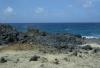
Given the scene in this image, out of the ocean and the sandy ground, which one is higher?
the sandy ground

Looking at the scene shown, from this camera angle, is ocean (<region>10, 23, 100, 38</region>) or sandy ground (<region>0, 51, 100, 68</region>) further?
ocean (<region>10, 23, 100, 38</region>)

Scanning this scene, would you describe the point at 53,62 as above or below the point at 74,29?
above

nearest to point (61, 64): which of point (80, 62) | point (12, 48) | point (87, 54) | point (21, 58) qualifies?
point (80, 62)

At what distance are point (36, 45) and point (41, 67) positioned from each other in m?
8.40

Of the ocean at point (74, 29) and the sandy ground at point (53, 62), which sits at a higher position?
the sandy ground at point (53, 62)

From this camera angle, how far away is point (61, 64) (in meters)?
16.9

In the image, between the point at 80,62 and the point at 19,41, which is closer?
the point at 80,62

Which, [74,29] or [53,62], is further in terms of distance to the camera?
[74,29]

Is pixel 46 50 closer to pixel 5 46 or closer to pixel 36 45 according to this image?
pixel 36 45

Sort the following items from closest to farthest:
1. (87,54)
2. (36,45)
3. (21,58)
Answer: (21,58)
(87,54)
(36,45)

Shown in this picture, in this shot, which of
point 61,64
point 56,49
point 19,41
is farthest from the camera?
point 19,41

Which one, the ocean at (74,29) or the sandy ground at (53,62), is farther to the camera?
the ocean at (74,29)

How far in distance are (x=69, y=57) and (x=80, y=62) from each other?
1.66 meters

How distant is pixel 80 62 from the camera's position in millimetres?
17688
